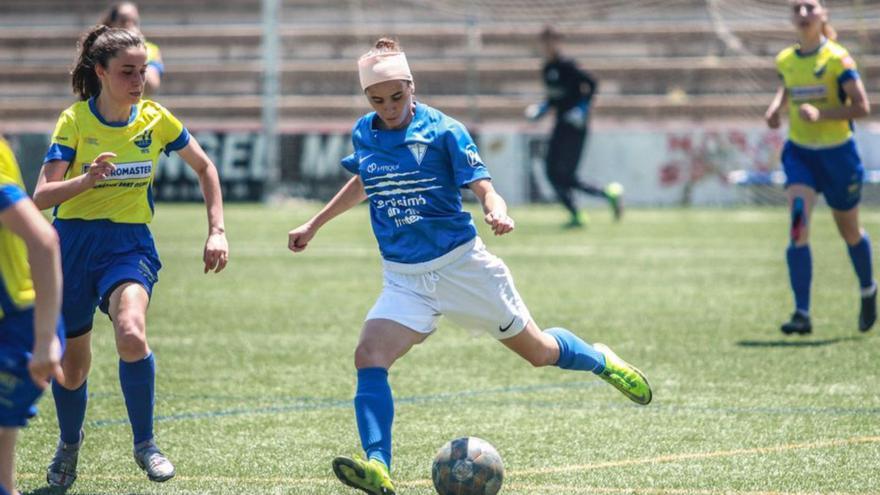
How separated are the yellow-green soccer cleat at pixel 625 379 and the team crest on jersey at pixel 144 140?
2.17 metres

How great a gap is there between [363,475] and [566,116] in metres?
14.4

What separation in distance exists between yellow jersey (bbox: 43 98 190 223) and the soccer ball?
64.2 inches

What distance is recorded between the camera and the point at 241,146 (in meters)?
23.4

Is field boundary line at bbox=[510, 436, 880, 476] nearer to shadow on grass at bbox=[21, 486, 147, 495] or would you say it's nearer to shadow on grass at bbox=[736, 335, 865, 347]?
shadow on grass at bbox=[21, 486, 147, 495]

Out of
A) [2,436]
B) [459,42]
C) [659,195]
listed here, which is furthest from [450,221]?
[459,42]

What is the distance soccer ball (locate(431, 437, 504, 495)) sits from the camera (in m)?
5.04

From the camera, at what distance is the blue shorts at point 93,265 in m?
5.51

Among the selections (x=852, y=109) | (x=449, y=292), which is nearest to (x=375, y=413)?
(x=449, y=292)

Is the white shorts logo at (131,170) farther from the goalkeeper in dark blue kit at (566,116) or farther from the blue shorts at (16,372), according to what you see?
the goalkeeper in dark blue kit at (566,116)

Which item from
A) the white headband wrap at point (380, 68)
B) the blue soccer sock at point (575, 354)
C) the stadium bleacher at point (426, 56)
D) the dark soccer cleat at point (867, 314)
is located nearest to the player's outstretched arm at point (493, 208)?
the white headband wrap at point (380, 68)

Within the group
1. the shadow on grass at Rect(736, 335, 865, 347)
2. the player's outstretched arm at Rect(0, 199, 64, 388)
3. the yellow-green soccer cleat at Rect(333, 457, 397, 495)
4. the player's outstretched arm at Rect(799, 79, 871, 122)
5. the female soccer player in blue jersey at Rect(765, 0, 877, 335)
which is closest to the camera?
the player's outstretched arm at Rect(0, 199, 64, 388)

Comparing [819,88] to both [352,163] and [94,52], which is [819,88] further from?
[94,52]

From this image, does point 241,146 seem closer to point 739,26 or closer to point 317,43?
point 317,43

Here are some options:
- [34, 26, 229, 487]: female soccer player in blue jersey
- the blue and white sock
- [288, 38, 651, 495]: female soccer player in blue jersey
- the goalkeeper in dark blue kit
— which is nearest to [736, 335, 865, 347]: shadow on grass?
the blue and white sock
